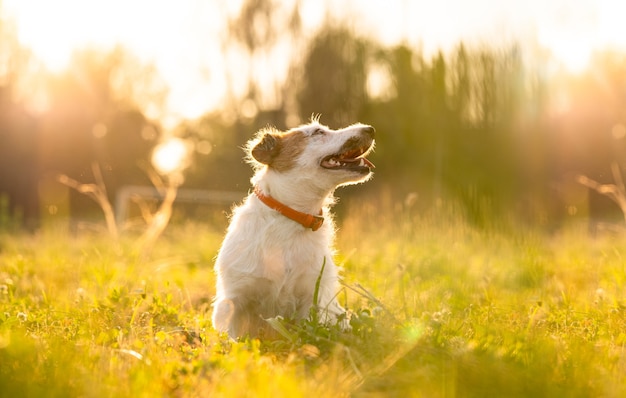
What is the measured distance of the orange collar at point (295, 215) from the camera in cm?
478

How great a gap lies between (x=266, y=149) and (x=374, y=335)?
200cm

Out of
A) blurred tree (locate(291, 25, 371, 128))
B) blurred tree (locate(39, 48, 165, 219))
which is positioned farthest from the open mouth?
blurred tree (locate(39, 48, 165, 219))

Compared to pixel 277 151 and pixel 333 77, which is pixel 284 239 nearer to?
pixel 277 151

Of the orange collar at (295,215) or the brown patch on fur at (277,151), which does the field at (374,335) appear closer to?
the orange collar at (295,215)

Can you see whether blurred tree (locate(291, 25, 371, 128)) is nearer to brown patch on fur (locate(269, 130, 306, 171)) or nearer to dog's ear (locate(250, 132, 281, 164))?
brown patch on fur (locate(269, 130, 306, 171))

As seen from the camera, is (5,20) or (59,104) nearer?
(5,20)

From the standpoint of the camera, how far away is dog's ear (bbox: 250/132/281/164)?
518 cm

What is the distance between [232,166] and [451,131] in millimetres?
14465

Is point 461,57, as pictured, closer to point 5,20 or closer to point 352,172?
point 352,172

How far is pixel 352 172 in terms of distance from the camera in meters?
5.03

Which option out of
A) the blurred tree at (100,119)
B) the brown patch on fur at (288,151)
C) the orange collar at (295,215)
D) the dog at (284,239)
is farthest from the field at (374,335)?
the blurred tree at (100,119)

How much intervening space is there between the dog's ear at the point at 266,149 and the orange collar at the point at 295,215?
0.41 meters

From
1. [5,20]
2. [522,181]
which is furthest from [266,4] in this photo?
[522,181]

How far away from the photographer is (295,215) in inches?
188
